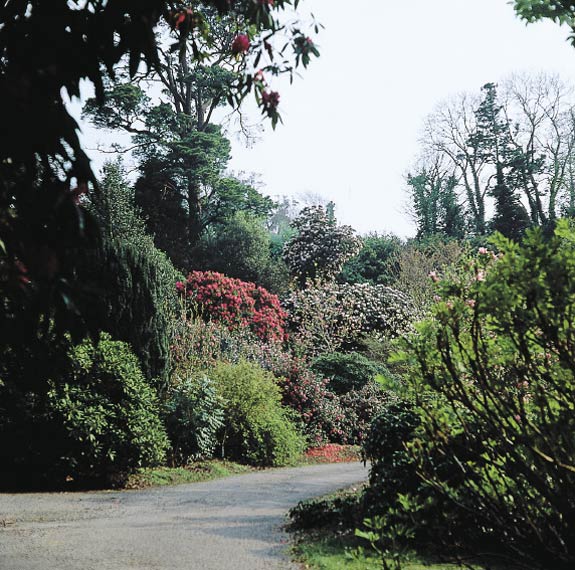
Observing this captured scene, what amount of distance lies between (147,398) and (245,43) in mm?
6084

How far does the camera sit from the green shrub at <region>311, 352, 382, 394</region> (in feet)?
48.8

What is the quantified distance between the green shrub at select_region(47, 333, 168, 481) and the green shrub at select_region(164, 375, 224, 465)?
4.25 feet

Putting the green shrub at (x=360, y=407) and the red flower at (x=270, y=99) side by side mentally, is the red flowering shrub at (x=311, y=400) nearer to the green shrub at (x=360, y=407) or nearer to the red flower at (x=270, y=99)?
the green shrub at (x=360, y=407)

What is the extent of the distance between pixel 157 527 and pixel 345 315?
42.9ft

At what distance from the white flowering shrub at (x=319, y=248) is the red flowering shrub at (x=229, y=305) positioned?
23.4 feet

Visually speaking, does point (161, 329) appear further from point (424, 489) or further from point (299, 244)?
point (299, 244)

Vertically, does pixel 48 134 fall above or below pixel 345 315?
below

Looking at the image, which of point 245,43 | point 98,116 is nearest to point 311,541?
point 245,43

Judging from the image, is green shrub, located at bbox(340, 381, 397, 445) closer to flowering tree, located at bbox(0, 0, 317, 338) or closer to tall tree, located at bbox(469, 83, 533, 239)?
flowering tree, located at bbox(0, 0, 317, 338)

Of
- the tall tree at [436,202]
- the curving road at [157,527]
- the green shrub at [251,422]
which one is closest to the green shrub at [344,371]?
the green shrub at [251,422]

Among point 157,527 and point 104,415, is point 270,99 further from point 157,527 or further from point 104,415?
point 104,415

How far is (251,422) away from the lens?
11008 mm

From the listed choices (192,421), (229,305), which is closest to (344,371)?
(229,305)

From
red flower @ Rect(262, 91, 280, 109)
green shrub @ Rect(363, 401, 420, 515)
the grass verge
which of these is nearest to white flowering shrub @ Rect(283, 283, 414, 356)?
green shrub @ Rect(363, 401, 420, 515)
